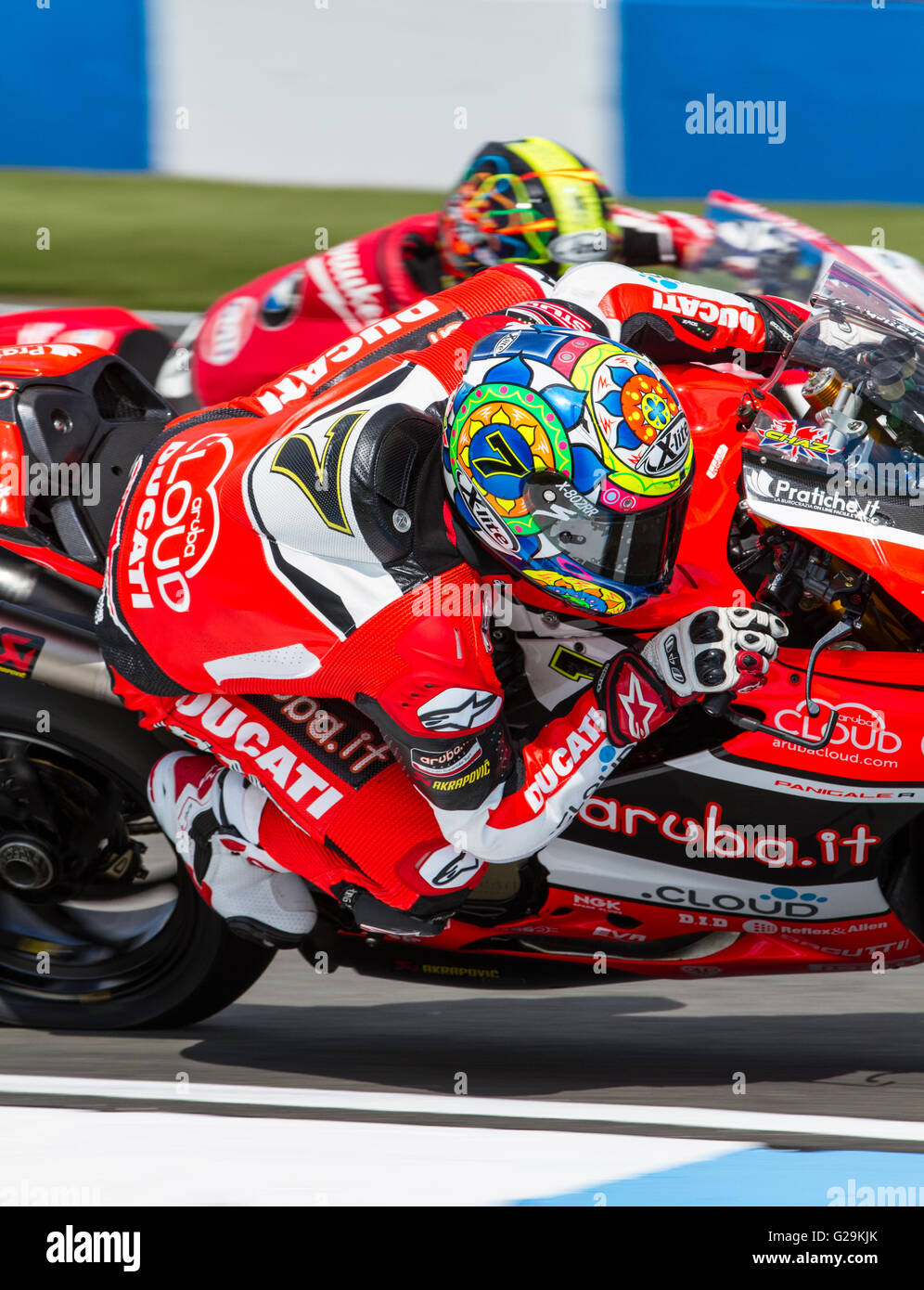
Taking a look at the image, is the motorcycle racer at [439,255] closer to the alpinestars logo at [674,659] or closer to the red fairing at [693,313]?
Answer: the red fairing at [693,313]

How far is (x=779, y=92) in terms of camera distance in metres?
9.12

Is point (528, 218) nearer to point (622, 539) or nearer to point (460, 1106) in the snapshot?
point (622, 539)

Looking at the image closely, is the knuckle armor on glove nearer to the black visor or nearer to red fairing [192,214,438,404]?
the black visor

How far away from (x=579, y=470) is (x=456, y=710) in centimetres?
47

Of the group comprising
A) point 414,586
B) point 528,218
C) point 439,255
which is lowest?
point 414,586

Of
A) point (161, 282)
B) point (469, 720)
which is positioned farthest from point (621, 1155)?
point (161, 282)

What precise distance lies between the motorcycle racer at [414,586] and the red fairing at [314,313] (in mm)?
1751

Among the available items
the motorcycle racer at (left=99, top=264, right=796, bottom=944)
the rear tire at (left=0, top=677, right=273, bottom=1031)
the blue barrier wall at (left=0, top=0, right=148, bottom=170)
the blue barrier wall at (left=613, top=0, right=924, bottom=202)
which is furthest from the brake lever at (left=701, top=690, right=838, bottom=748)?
the blue barrier wall at (left=0, top=0, right=148, bottom=170)

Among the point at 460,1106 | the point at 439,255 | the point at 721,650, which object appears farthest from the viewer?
the point at 439,255

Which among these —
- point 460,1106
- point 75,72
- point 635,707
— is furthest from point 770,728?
point 75,72

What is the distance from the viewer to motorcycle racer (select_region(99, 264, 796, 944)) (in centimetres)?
277

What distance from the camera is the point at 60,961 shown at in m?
3.88
